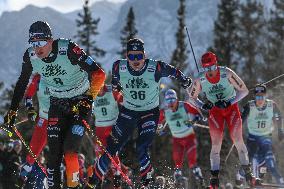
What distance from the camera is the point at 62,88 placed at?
7.55 metres

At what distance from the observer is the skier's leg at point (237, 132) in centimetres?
984

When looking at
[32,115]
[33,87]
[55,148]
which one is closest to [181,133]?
[33,87]

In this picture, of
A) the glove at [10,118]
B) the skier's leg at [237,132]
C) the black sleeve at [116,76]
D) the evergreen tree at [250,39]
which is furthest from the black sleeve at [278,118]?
the evergreen tree at [250,39]

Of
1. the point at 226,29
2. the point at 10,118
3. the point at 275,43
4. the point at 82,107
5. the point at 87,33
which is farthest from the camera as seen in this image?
the point at 87,33

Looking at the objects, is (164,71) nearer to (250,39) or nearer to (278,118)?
(278,118)

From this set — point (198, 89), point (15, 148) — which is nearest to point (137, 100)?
point (198, 89)

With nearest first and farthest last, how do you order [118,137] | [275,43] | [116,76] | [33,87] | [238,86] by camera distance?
1. [118,137]
2. [116,76]
3. [238,86]
4. [33,87]
5. [275,43]

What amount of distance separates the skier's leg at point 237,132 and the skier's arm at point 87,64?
3.49m

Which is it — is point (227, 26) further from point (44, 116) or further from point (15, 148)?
point (44, 116)

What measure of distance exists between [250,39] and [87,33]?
17023mm

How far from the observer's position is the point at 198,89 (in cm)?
1048

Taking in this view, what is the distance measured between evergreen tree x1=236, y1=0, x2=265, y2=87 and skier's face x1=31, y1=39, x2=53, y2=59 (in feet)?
151

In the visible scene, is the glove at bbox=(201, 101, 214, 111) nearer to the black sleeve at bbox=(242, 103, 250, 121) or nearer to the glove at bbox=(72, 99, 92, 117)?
the glove at bbox=(72, 99, 92, 117)

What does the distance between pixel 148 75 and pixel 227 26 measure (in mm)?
46170
